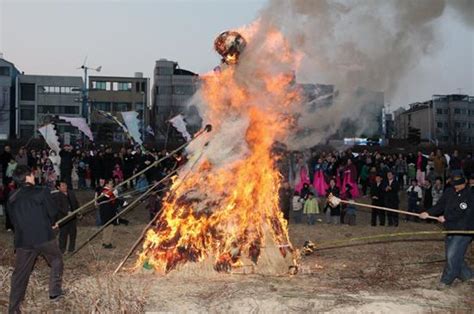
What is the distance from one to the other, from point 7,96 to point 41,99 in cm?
408

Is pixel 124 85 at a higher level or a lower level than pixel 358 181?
higher

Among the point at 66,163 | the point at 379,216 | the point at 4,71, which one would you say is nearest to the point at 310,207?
the point at 379,216

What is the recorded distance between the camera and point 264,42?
9734mm

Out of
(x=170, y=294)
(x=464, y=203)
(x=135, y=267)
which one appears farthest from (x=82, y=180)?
(x=464, y=203)

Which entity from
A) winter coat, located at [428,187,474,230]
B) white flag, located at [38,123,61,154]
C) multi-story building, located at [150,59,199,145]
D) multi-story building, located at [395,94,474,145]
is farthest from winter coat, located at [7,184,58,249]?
multi-story building, located at [395,94,474,145]

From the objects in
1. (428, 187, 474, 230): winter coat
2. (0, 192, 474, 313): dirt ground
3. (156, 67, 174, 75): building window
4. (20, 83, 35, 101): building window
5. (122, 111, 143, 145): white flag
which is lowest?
(0, 192, 474, 313): dirt ground

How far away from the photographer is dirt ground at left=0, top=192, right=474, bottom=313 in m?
7.15

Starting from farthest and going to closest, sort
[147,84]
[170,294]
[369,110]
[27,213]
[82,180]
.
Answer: [147,84]
[82,180]
[369,110]
[170,294]
[27,213]

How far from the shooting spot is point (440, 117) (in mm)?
79688

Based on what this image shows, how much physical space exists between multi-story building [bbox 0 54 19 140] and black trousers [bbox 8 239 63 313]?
207ft

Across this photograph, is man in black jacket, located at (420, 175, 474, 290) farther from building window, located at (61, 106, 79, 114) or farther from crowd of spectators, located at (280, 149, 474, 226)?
building window, located at (61, 106, 79, 114)

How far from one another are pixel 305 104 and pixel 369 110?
1.66 m

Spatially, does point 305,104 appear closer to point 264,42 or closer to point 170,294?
point 264,42

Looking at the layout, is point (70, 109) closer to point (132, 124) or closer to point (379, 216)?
point (132, 124)
